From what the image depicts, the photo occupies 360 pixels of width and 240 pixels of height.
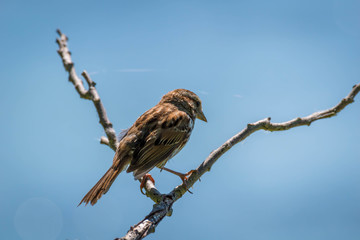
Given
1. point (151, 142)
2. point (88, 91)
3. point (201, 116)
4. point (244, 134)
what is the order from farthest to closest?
point (201, 116) → point (88, 91) → point (151, 142) → point (244, 134)

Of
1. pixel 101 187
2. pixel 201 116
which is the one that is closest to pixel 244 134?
pixel 101 187

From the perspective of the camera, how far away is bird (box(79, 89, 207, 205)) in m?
5.09

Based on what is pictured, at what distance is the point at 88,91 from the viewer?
19.2 feet

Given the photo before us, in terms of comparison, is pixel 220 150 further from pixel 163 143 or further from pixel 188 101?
pixel 188 101

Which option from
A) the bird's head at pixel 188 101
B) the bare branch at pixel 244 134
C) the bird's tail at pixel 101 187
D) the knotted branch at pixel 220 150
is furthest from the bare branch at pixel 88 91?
the bare branch at pixel 244 134

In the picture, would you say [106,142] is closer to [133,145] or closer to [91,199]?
[133,145]

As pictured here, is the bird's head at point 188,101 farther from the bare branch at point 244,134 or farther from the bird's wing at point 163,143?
the bare branch at point 244,134

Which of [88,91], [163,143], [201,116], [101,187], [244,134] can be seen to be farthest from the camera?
[201,116]

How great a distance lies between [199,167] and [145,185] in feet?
2.85

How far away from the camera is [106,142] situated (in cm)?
611

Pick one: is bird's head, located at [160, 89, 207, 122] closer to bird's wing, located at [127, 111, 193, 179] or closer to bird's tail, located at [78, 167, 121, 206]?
bird's wing, located at [127, 111, 193, 179]

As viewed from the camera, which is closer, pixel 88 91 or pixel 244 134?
pixel 244 134

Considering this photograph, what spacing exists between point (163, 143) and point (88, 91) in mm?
1323

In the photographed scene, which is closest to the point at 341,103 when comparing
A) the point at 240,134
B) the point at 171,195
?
the point at 240,134
